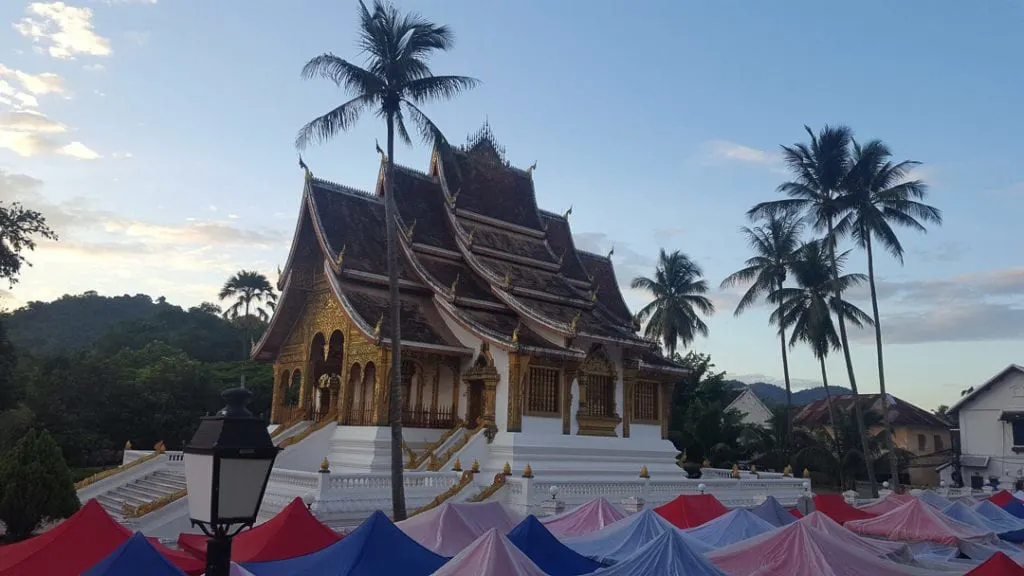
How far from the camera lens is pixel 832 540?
33.1ft

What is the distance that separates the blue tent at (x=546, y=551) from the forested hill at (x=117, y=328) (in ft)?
127

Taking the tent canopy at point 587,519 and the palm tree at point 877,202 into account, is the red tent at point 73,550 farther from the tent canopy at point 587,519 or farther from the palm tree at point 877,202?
the palm tree at point 877,202

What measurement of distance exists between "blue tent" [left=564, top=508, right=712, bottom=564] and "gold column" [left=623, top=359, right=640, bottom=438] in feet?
31.5

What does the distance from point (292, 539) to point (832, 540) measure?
7082mm

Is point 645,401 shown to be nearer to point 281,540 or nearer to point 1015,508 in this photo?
point 1015,508

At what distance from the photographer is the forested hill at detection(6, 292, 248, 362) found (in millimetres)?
51438

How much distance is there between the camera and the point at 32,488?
44.7 ft

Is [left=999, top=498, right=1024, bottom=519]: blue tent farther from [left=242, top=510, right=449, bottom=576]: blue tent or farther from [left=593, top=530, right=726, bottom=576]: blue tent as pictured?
[left=242, top=510, right=449, bottom=576]: blue tent

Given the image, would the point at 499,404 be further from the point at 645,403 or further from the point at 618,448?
the point at 645,403

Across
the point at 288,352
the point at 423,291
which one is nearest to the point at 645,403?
the point at 423,291

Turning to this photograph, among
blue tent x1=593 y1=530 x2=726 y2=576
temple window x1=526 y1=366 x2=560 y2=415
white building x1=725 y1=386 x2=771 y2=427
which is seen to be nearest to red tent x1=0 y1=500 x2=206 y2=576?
blue tent x1=593 y1=530 x2=726 y2=576

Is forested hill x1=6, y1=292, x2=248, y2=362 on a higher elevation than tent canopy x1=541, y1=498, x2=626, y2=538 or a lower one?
higher

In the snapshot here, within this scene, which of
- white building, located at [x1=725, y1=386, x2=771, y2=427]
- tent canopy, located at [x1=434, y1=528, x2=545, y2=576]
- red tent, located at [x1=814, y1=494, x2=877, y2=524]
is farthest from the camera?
white building, located at [x1=725, y1=386, x2=771, y2=427]

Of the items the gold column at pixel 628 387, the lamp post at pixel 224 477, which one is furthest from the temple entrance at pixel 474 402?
the lamp post at pixel 224 477
